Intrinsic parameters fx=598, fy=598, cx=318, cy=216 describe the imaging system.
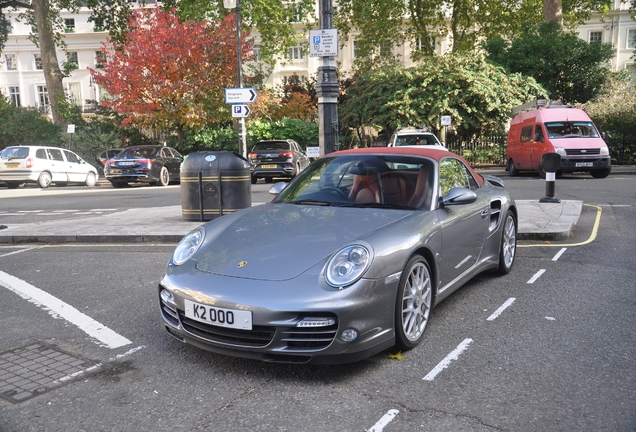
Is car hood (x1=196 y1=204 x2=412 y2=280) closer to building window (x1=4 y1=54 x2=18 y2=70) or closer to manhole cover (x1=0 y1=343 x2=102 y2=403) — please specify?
manhole cover (x1=0 y1=343 x2=102 y2=403)

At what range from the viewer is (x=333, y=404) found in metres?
3.28

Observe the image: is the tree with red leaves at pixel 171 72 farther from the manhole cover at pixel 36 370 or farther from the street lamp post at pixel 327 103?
the manhole cover at pixel 36 370

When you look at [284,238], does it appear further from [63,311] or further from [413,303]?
[63,311]

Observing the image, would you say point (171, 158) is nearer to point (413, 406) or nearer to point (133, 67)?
point (133, 67)

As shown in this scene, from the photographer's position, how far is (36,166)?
2180cm

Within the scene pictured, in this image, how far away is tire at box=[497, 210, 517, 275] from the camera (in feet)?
19.9

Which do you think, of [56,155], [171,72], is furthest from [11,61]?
[56,155]

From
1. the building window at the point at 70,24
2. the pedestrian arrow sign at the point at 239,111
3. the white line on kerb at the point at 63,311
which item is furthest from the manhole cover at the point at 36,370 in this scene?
the building window at the point at 70,24

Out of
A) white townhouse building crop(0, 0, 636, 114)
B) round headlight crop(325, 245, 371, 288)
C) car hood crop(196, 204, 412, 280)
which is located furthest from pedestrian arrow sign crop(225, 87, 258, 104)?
white townhouse building crop(0, 0, 636, 114)

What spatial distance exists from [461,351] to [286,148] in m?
17.7

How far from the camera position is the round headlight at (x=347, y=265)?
142 inches

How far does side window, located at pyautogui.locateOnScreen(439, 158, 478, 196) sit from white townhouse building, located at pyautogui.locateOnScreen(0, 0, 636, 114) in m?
56.0

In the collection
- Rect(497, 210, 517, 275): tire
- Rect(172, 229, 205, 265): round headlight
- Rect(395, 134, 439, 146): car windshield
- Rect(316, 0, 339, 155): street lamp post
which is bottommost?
Rect(497, 210, 517, 275): tire

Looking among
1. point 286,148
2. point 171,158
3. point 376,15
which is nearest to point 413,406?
point 286,148
